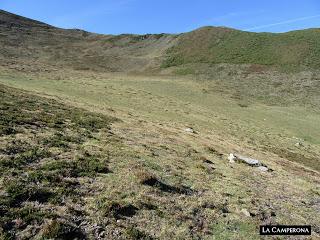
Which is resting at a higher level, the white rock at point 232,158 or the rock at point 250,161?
the white rock at point 232,158

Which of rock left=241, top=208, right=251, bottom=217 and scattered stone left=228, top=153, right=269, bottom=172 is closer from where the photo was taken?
rock left=241, top=208, right=251, bottom=217

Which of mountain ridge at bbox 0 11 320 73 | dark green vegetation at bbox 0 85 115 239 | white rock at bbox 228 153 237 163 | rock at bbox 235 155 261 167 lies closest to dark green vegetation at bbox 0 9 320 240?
dark green vegetation at bbox 0 85 115 239

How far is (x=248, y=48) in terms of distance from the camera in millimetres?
102250

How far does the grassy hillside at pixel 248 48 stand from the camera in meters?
93.1

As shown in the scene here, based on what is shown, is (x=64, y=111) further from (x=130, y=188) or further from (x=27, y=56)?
(x=27, y=56)

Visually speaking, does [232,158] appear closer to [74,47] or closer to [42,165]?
[42,165]

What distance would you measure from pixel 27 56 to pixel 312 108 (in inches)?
2713

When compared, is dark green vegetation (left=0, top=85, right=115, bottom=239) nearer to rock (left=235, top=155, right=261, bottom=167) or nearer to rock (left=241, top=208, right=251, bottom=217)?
rock (left=241, top=208, right=251, bottom=217)

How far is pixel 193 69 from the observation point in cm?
9188

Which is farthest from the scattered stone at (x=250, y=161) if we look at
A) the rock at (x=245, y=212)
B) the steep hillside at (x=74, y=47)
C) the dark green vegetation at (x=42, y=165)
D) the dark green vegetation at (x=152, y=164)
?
the steep hillside at (x=74, y=47)

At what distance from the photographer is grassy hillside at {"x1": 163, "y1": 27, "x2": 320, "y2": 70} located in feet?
306

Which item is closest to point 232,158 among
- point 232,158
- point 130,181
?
point 232,158

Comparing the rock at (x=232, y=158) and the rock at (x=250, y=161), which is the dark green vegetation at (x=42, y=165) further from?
the rock at (x=250, y=161)

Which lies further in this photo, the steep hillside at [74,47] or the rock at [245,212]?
the steep hillside at [74,47]
